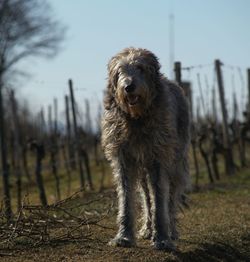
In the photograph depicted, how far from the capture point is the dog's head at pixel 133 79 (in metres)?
7.43

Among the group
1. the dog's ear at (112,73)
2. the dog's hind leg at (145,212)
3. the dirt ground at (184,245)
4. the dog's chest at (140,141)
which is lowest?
the dirt ground at (184,245)

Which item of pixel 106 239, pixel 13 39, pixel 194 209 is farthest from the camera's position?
pixel 13 39

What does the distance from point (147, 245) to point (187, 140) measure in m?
1.71

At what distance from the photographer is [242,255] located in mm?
8180

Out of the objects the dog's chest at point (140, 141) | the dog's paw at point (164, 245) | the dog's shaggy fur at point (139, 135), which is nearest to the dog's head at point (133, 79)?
the dog's shaggy fur at point (139, 135)

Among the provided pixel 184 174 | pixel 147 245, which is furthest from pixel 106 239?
pixel 184 174

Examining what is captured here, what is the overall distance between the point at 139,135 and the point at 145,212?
1421mm

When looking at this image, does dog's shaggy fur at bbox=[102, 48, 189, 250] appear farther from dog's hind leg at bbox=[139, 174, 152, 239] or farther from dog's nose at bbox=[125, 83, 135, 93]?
dog's hind leg at bbox=[139, 174, 152, 239]

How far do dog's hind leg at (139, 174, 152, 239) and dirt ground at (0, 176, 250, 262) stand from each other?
285mm

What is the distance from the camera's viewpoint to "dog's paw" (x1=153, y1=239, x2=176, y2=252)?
24.7 feet

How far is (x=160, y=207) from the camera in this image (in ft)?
25.8

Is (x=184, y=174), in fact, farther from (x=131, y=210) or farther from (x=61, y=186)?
(x=61, y=186)

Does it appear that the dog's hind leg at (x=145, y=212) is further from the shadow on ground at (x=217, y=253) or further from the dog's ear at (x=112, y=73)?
the dog's ear at (x=112, y=73)

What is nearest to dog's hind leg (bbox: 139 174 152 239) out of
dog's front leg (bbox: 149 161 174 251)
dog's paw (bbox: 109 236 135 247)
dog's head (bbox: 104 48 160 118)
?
dog's front leg (bbox: 149 161 174 251)
